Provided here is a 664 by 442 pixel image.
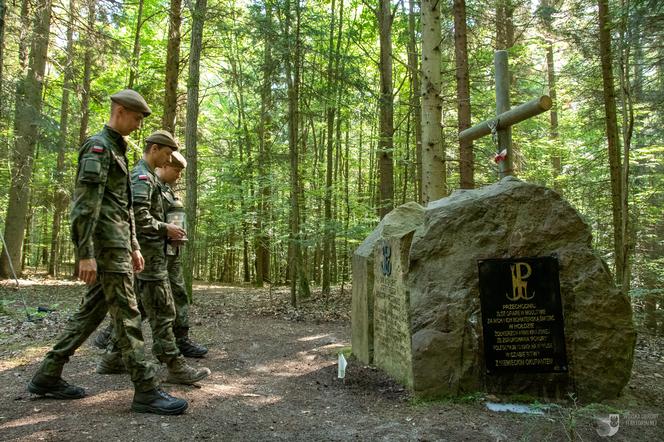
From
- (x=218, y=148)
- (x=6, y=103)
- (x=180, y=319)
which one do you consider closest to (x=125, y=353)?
(x=180, y=319)

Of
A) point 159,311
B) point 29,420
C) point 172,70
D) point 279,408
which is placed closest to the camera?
point 29,420

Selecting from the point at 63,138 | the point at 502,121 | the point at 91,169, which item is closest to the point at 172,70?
the point at 63,138

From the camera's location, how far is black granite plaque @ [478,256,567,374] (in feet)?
13.5

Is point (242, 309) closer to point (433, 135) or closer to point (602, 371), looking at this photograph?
point (433, 135)

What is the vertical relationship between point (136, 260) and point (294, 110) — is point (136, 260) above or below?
below

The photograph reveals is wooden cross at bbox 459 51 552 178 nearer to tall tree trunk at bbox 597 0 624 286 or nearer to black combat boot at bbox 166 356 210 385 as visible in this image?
black combat boot at bbox 166 356 210 385

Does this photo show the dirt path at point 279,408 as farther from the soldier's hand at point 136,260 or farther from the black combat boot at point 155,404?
the soldier's hand at point 136,260

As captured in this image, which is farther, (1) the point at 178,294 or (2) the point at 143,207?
(1) the point at 178,294

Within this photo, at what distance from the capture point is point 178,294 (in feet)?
17.8

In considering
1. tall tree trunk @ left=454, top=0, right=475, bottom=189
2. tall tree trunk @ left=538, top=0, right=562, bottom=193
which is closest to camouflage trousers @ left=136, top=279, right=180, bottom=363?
tall tree trunk @ left=454, top=0, right=475, bottom=189

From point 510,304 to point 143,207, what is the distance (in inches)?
144

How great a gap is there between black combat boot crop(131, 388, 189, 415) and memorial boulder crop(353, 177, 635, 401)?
2.05m

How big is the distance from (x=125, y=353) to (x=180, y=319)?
2126mm

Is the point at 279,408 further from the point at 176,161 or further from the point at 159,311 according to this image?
the point at 176,161
